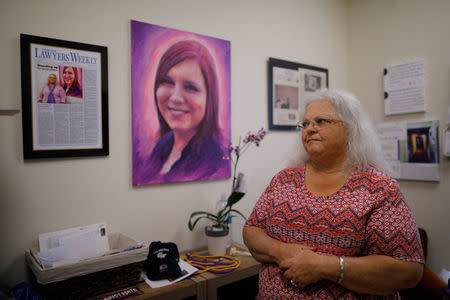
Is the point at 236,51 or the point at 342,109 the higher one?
the point at 236,51

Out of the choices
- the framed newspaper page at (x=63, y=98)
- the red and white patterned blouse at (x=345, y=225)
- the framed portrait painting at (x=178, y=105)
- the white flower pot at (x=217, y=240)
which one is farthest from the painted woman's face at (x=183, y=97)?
the red and white patterned blouse at (x=345, y=225)

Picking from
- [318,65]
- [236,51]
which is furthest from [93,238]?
[318,65]

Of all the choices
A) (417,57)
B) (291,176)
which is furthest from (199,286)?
(417,57)

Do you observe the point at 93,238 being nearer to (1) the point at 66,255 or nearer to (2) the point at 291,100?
(1) the point at 66,255

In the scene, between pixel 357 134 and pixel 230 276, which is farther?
pixel 230 276

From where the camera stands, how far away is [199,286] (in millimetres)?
1487

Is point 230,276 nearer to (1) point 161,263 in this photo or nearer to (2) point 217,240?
(2) point 217,240

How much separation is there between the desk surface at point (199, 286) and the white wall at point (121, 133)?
42 cm

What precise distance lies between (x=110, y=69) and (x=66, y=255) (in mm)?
949

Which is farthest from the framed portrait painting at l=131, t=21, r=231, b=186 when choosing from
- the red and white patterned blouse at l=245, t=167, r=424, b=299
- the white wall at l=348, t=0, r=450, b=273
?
the white wall at l=348, t=0, r=450, b=273

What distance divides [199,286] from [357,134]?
3.26ft

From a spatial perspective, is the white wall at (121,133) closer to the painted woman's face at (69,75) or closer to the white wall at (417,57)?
the painted woman's face at (69,75)

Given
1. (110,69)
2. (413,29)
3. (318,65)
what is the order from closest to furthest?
(110,69) < (413,29) < (318,65)

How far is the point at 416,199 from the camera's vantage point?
2.37 meters
